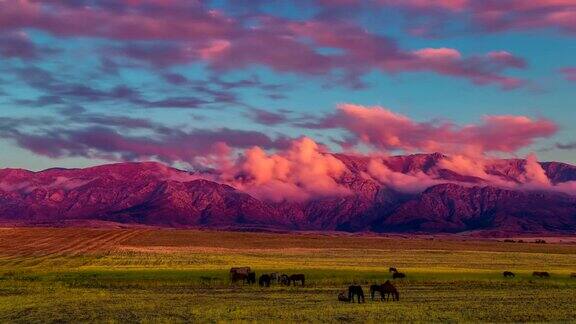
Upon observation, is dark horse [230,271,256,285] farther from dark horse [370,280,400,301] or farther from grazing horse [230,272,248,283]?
dark horse [370,280,400,301]

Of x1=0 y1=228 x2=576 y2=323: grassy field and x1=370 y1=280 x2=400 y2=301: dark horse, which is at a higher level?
x1=370 y1=280 x2=400 y2=301: dark horse

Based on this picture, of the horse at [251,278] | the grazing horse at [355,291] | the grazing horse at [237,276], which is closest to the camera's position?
the grazing horse at [355,291]

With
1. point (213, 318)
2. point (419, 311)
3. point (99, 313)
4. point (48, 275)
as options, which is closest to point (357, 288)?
point (419, 311)

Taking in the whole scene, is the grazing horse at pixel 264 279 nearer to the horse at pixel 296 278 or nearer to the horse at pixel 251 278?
the horse at pixel 251 278

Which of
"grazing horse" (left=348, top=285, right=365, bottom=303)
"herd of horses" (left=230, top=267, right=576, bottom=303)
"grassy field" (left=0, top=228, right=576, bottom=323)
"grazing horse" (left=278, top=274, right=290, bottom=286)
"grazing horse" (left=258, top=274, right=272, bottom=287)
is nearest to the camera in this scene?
"grassy field" (left=0, top=228, right=576, bottom=323)

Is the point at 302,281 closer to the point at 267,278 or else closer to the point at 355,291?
the point at 267,278

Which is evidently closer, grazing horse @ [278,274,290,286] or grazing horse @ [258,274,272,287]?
grazing horse @ [258,274,272,287]

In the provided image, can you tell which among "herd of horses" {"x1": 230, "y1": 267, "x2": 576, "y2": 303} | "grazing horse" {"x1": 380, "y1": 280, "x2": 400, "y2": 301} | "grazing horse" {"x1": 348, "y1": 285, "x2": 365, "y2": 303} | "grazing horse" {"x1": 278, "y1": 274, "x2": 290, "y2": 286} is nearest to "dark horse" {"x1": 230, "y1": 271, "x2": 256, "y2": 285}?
"herd of horses" {"x1": 230, "y1": 267, "x2": 576, "y2": 303}

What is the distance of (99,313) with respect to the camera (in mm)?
36469

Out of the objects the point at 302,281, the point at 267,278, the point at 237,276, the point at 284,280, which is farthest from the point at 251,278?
the point at 302,281

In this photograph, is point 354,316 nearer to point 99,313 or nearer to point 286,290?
point 99,313

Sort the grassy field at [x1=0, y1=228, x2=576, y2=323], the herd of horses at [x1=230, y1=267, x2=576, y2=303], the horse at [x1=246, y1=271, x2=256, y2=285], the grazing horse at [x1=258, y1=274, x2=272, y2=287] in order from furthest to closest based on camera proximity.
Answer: the horse at [x1=246, y1=271, x2=256, y2=285] < the grazing horse at [x1=258, y1=274, x2=272, y2=287] < the herd of horses at [x1=230, y1=267, x2=576, y2=303] < the grassy field at [x1=0, y1=228, x2=576, y2=323]

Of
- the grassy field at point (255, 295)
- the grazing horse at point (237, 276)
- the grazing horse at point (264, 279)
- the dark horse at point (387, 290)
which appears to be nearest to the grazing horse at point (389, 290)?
the dark horse at point (387, 290)

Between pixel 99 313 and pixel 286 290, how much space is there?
17850mm
